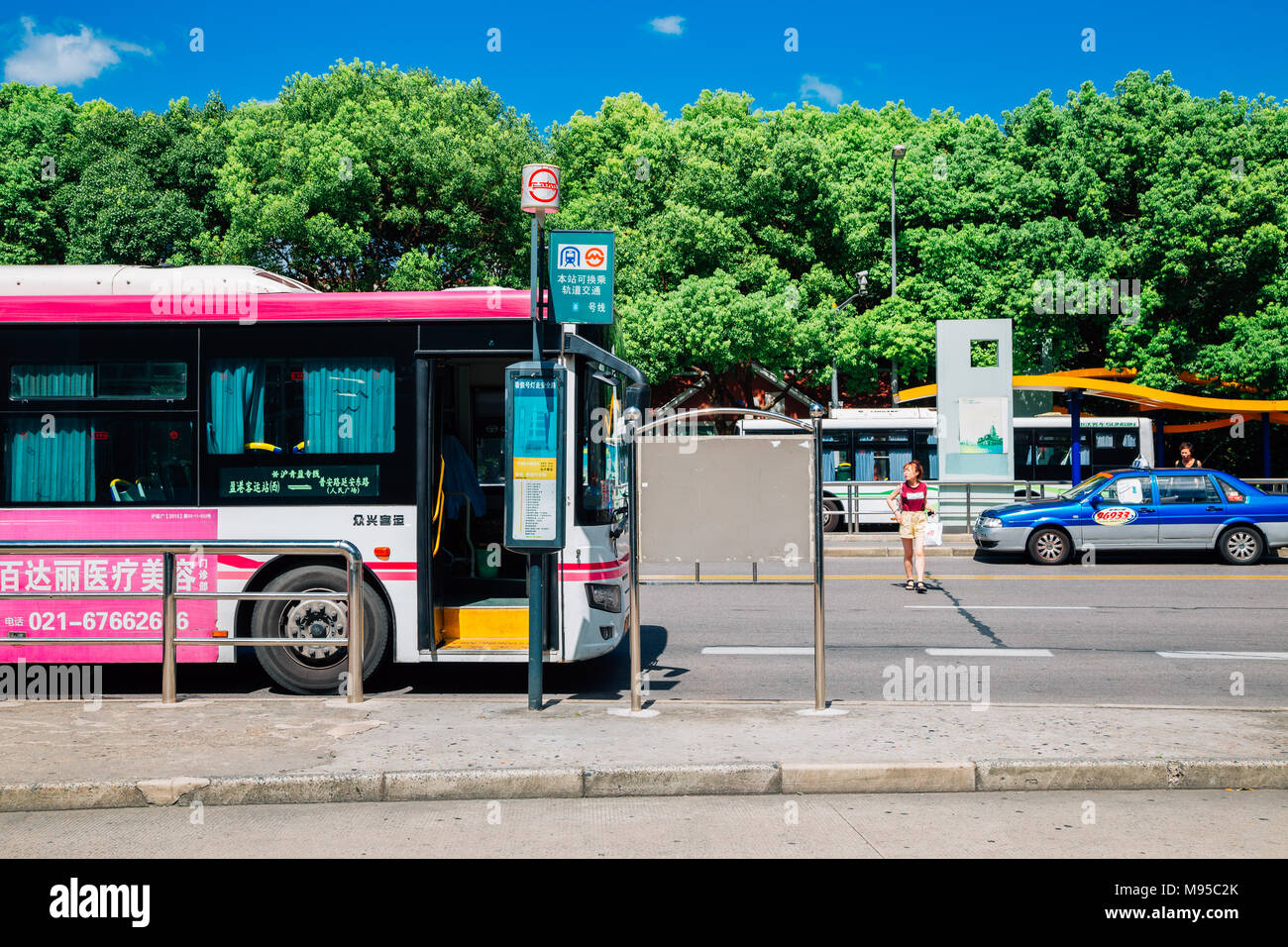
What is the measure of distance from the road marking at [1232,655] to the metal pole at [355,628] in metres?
7.00

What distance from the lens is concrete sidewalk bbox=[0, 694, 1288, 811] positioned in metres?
5.75

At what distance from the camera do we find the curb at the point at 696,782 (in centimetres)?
565

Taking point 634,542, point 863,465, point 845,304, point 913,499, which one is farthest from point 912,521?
point 845,304

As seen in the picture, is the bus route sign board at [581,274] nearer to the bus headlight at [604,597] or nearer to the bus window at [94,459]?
the bus headlight at [604,597]

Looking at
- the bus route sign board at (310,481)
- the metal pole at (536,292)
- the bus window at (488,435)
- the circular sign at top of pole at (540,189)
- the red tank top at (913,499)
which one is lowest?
the red tank top at (913,499)

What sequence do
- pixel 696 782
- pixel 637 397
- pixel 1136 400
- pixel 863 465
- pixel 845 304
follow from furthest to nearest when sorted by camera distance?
1. pixel 845 304
2. pixel 1136 400
3. pixel 863 465
4. pixel 637 397
5. pixel 696 782

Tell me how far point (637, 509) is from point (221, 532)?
322 centimetres

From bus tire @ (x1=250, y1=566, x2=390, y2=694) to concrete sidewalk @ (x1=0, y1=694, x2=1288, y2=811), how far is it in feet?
2.59

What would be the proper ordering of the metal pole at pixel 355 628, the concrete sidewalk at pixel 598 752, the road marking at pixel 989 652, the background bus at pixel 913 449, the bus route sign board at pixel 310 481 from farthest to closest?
1. the background bus at pixel 913 449
2. the road marking at pixel 989 652
3. the bus route sign board at pixel 310 481
4. the metal pole at pixel 355 628
5. the concrete sidewalk at pixel 598 752

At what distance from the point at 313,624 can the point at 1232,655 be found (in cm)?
792

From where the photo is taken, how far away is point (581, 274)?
8305 mm

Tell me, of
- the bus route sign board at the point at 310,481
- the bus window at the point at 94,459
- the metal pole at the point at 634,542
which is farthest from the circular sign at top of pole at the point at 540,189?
the bus window at the point at 94,459

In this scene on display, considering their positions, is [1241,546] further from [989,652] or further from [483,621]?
[483,621]
